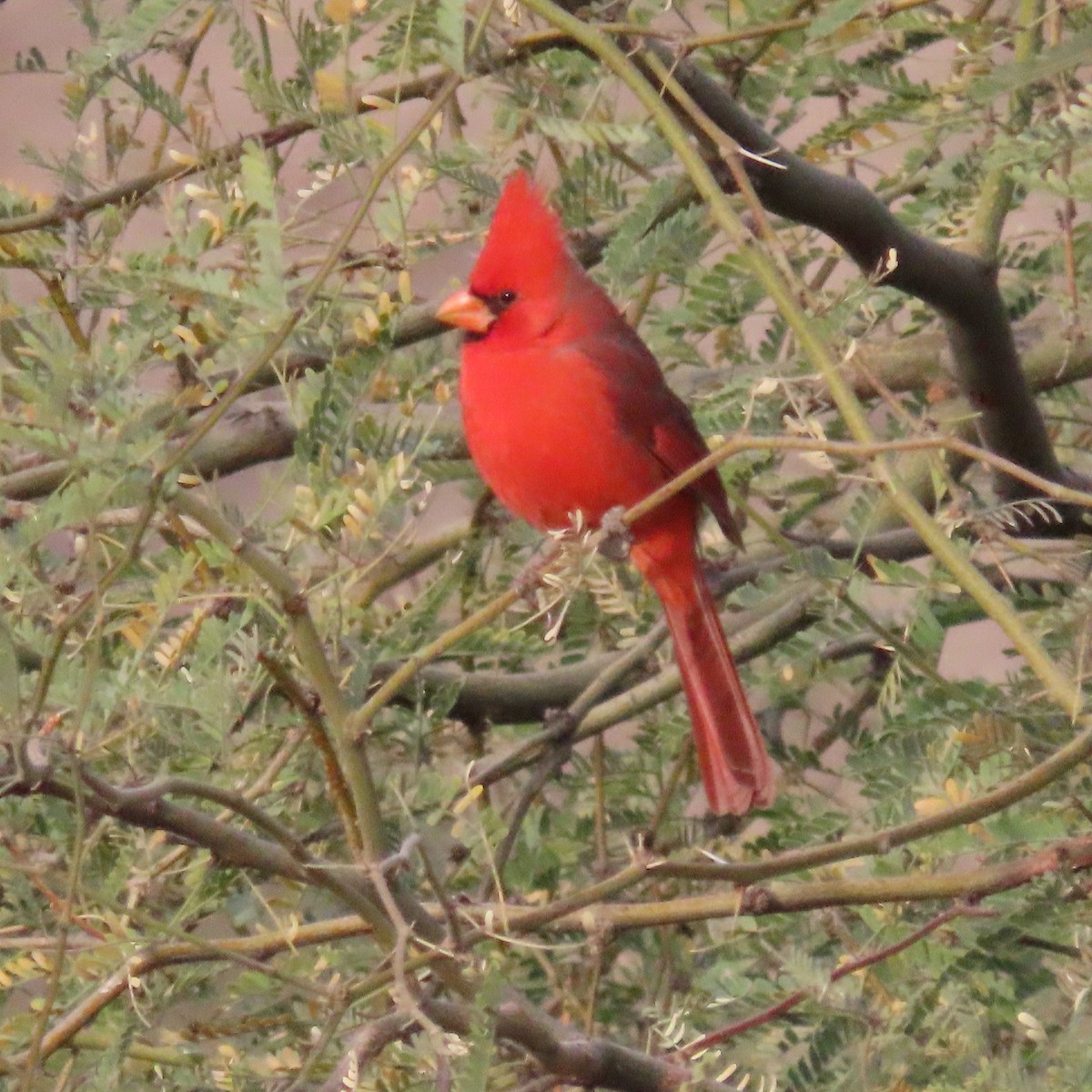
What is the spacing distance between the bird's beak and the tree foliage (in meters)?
0.07

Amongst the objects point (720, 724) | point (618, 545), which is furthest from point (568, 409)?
point (720, 724)

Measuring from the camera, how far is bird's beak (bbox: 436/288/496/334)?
6.11 ft

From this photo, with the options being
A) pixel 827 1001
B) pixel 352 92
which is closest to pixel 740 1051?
pixel 827 1001

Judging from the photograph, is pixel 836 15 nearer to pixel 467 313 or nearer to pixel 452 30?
pixel 452 30

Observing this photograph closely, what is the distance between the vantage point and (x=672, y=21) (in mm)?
2557

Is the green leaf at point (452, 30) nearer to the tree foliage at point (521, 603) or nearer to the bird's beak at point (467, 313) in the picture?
the tree foliage at point (521, 603)

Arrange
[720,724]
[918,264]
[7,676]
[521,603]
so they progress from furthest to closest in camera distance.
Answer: [521,603], [720,724], [918,264], [7,676]

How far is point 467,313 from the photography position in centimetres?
187

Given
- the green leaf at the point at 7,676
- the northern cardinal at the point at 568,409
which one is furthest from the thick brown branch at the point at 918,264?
the green leaf at the point at 7,676

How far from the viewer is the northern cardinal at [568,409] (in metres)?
1.81

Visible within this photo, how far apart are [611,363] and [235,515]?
0.65 metres

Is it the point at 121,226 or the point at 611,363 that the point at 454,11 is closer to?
the point at 121,226

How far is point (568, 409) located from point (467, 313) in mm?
144

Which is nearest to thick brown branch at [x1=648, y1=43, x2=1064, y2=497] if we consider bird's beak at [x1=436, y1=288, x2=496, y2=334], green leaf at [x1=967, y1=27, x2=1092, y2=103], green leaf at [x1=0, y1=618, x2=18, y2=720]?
green leaf at [x1=967, y1=27, x2=1092, y2=103]
